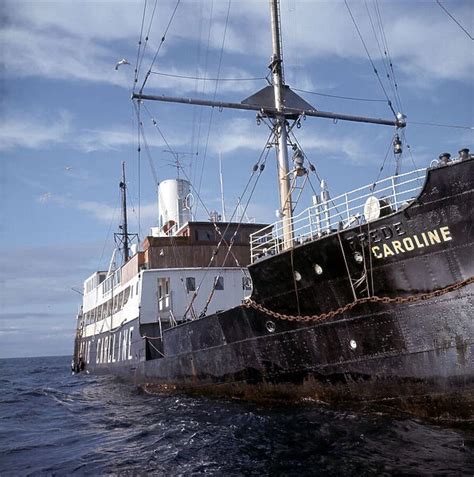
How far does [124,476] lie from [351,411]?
16.7 feet

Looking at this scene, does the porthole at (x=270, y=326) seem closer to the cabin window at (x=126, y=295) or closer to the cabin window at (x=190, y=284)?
the cabin window at (x=190, y=284)

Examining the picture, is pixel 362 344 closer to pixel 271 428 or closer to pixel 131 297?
pixel 271 428

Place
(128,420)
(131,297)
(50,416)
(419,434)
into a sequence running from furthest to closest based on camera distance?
1. (131,297)
2. (50,416)
3. (128,420)
4. (419,434)

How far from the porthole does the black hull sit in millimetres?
25

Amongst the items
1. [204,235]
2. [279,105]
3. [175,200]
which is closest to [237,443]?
[279,105]

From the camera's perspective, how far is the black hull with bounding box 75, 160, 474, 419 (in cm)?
986

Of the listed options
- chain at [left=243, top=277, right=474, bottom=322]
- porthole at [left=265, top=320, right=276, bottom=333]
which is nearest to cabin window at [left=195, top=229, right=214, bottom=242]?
chain at [left=243, top=277, right=474, bottom=322]

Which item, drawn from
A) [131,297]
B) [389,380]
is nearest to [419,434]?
[389,380]

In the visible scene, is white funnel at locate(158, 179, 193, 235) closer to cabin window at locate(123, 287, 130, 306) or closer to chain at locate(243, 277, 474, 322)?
cabin window at locate(123, 287, 130, 306)

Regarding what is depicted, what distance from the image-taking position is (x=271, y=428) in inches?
417

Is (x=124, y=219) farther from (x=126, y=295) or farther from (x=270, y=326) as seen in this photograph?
(x=270, y=326)

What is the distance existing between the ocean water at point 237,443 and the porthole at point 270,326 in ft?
6.08

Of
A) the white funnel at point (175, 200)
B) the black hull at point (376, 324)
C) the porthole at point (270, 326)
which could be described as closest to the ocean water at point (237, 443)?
the black hull at point (376, 324)

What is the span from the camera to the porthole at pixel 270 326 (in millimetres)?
12930
